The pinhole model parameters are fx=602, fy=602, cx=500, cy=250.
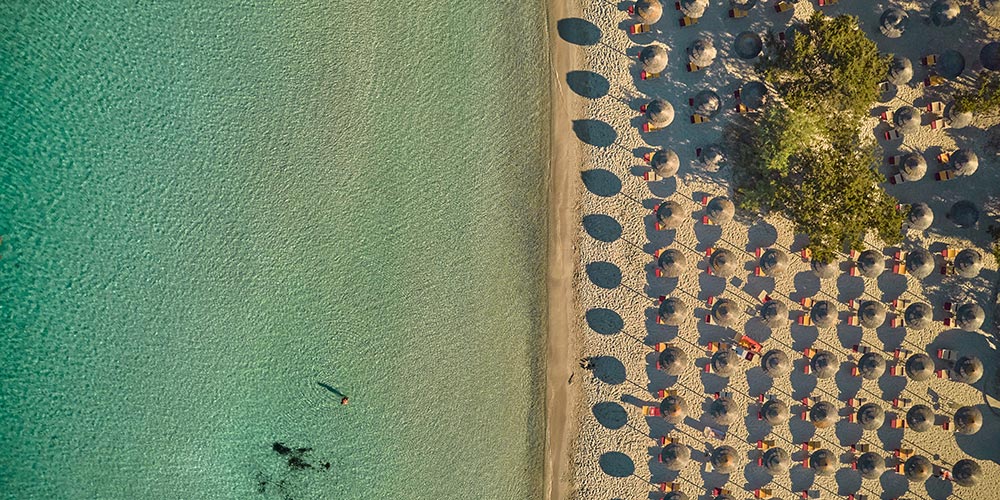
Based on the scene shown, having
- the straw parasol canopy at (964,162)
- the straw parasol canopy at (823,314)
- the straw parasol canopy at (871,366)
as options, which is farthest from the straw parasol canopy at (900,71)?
the straw parasol canopy at (871,366)

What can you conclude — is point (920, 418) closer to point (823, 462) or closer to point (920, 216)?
point (823, 462)

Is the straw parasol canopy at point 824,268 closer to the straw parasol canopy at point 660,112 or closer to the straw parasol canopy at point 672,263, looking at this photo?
the straw parasol canopy at point 672,263

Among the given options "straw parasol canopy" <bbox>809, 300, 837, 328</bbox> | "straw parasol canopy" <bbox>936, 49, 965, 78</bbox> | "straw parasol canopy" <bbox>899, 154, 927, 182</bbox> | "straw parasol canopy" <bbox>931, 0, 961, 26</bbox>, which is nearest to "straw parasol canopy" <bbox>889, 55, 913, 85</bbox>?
"straw parasol canopy" <bbox>936, 49, 965, 78</bbox>

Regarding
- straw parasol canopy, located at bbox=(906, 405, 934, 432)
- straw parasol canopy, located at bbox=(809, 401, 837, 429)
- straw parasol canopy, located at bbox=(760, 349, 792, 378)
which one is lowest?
straw parasol canopy, located at bbox=(906, 405, 934, 432)

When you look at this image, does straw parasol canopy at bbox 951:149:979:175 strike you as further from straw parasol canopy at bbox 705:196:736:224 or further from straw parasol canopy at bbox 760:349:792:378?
straw parasol canopy at bbox 760:349:792:378

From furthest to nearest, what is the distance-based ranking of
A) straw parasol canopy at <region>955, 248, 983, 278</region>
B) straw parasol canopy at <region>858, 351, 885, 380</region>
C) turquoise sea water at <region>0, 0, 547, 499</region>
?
turquoise sea water at <region>0, 0, 547, 499</region>
straw parasol canopy at <region>858, 351, 885, 380</region>
straw parasol canopy at <region>955, 248, 983, 278</region>

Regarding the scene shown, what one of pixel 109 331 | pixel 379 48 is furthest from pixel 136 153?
pixel 379 48

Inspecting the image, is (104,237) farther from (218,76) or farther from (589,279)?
(589,279)
